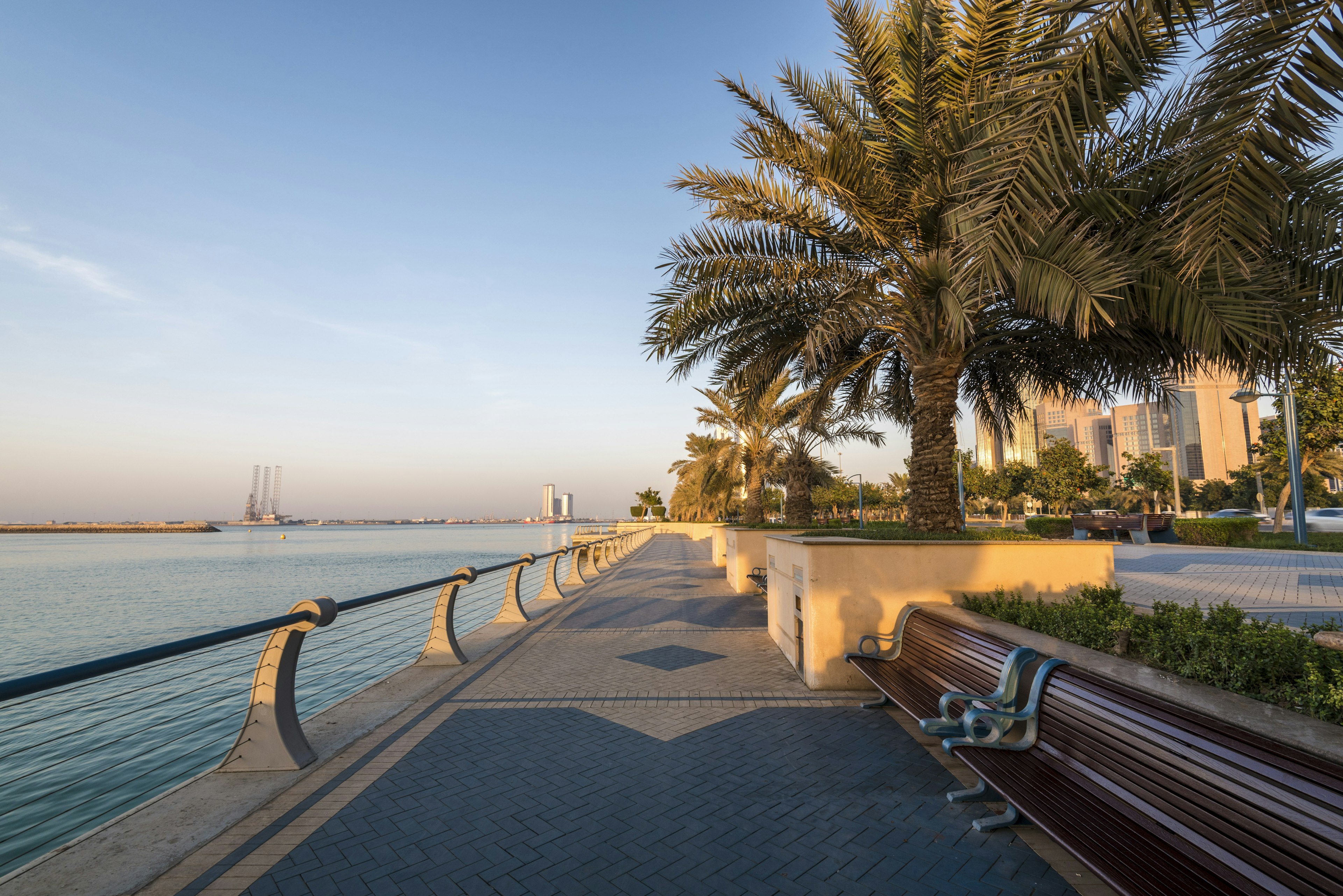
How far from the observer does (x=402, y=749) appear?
4.46 metres

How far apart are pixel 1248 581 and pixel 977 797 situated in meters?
13.0

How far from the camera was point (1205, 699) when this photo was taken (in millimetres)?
2701

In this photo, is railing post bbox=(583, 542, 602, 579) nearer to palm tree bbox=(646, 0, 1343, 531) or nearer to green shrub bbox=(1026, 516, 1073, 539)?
palm tree bbox=(646, 0, 1343, 531)

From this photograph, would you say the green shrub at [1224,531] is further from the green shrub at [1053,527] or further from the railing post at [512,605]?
the railing post at [512,605]

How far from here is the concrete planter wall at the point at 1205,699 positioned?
86.7 inches

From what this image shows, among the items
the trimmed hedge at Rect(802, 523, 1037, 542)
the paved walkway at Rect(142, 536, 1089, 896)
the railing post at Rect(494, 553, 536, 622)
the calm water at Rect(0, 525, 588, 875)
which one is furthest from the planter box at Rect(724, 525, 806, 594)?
the paved walkway at Rect(142, 536, 1089, 896)

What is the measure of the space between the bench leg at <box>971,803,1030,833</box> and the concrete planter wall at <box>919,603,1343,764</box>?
33.3 inches

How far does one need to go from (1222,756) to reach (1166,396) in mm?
8098

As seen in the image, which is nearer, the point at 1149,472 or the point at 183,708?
the point at 183,708

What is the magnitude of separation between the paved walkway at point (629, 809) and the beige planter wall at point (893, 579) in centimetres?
45

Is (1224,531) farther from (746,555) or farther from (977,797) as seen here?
(977,797)

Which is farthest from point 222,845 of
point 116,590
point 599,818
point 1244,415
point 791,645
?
point 1244,415

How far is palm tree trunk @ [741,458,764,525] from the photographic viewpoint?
73.6 ft

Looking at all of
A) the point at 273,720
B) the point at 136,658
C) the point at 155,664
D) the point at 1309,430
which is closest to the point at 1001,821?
→ the point at 136,658
